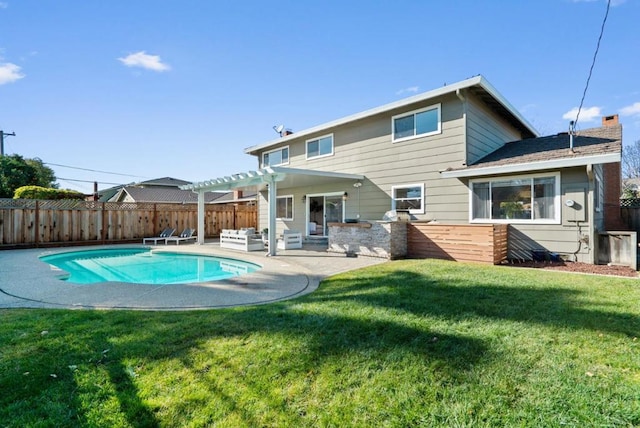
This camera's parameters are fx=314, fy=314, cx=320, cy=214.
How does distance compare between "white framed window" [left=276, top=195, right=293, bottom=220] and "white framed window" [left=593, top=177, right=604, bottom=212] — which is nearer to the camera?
"white framed window" [left=593, top=177, right=604, bottom=212]

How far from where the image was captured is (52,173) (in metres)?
33.3

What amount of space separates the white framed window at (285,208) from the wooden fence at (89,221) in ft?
12.4

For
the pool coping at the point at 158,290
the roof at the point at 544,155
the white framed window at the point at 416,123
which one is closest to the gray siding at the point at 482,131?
the roof at the point at 544,155

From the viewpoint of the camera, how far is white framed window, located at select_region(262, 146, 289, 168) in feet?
53.7

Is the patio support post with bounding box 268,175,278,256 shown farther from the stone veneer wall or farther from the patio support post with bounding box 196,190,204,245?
the patio support post with bounding box 196,190,204,245

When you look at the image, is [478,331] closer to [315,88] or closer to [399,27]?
[399,27]

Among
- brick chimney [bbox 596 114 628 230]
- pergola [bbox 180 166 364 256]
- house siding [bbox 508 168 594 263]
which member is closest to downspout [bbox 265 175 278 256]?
pergola [bbox 180 166 364 256]

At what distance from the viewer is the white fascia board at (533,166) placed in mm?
7371

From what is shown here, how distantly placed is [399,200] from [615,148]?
19.3ft

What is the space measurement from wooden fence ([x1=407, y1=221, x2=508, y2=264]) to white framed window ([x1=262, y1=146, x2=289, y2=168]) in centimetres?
865

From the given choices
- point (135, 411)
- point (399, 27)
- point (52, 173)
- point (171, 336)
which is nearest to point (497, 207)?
point (399, 27)

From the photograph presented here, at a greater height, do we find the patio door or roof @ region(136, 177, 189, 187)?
roof @ region(136, 177, 189, 187)

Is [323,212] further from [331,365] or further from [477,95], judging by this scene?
[331,365]

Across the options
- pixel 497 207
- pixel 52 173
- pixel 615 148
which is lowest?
pixel 497 207
